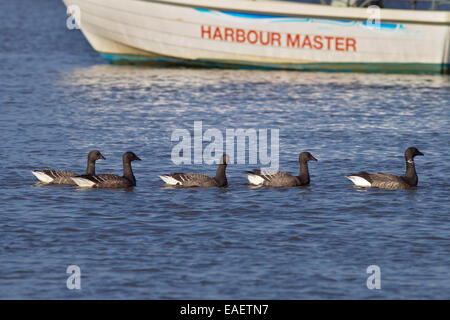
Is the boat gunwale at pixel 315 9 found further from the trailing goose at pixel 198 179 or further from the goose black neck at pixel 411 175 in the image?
the trailing goose at pixel 198 179

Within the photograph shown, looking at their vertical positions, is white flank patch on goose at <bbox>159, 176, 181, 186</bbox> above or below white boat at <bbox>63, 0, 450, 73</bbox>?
below

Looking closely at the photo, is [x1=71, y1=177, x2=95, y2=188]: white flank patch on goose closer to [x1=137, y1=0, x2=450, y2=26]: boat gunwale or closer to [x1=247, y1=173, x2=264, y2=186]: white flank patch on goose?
[x1=247, y1=173, x2=264, y2=186]: white flank patch on goose

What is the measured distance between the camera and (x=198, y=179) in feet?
68.0

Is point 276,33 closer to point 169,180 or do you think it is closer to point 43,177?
point 169,180

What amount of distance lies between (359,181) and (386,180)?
0.68m

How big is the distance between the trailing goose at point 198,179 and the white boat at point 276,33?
1724 cm

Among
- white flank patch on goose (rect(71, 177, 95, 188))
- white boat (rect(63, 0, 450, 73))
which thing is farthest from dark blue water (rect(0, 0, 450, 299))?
white boat (rect(63, 0, 450, 73))

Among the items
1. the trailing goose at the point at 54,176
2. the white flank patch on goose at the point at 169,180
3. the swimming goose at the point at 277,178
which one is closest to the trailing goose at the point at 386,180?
the swimming goose at the point at 277,178

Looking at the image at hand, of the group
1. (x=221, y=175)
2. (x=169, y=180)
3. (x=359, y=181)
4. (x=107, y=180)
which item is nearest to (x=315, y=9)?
(x=359, y=181)

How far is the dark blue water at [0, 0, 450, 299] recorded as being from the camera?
14.7m

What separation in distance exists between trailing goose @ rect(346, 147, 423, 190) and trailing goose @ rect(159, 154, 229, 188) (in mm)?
2720
